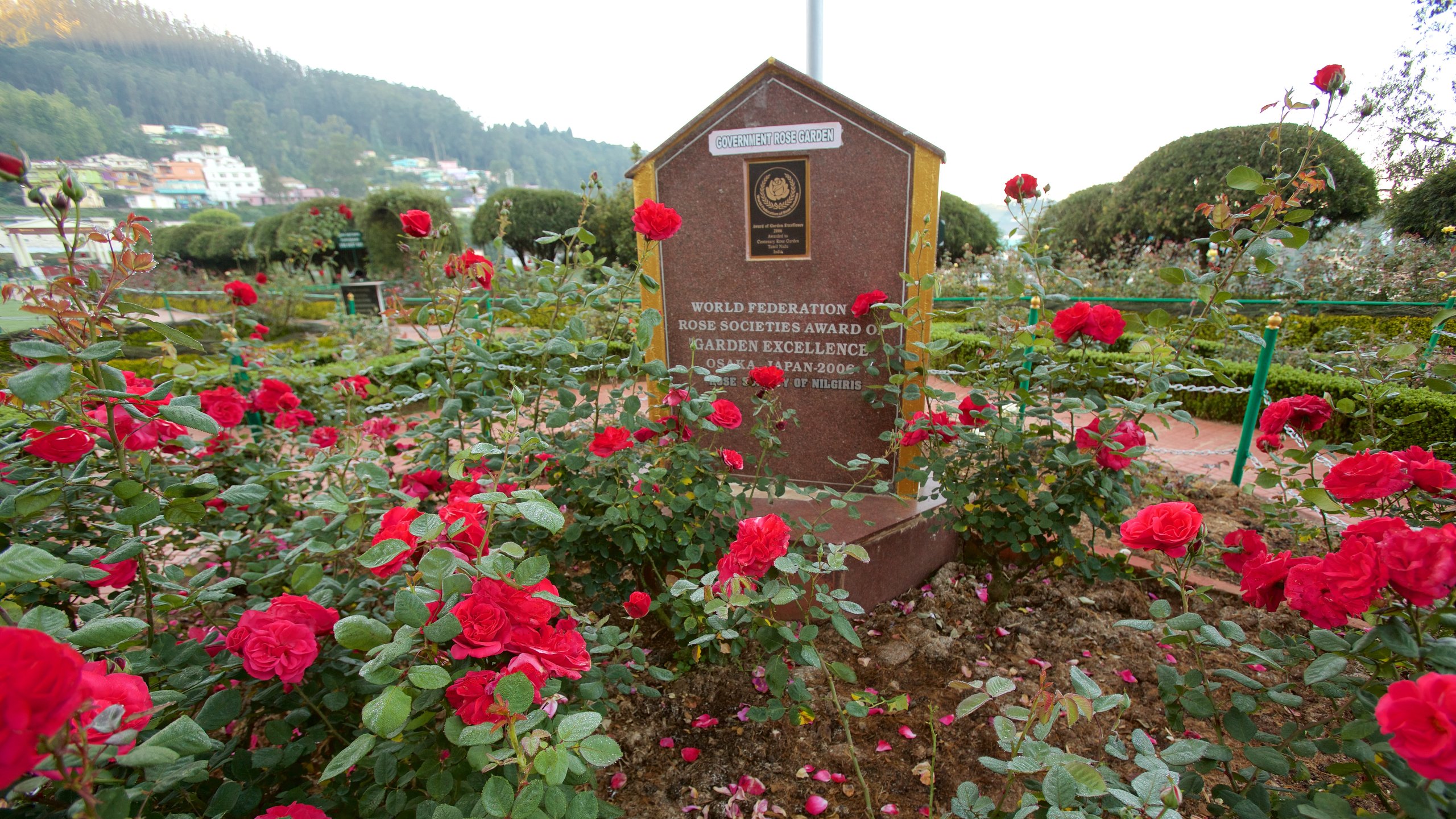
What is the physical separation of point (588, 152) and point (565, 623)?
62.1 m

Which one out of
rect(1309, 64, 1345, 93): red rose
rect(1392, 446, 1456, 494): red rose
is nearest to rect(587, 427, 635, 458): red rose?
rect(1392, 446, 1456, 494): red rose

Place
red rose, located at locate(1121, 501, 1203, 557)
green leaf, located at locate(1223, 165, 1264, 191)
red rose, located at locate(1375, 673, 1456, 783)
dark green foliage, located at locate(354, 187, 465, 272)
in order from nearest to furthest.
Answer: red rose, located at locate(1375, 673, 1456, 783) < red rose, located at locate(1121, 501, 1203, 557) < green leaf, located at locate(1223, 165, 1264, 191) < dark green foliage, located at locate(354, 187, 465, 272)

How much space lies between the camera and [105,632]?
73 cm

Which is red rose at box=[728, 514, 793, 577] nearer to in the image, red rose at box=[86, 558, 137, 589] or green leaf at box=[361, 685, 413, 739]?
green leaf at box=[361, 685, 413, 739]

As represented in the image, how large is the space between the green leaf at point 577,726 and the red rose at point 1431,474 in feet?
4.65

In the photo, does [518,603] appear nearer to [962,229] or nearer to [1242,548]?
[1242,548]

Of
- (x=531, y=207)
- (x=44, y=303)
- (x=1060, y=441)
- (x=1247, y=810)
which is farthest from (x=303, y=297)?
(x=1247, y=810)

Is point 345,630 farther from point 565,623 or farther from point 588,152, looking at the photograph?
point 588,152

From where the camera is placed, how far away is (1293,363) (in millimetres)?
5023

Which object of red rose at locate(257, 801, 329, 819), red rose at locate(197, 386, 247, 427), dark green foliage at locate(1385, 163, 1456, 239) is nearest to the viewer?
red rose at locate(257, 801, 329, 819)

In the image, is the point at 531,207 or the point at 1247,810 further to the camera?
the point at 531,207

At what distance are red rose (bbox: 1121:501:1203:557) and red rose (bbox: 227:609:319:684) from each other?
1410 mm

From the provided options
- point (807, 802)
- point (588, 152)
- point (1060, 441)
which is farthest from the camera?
point (588, 152)

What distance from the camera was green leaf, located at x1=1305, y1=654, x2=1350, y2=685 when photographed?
85 cm
